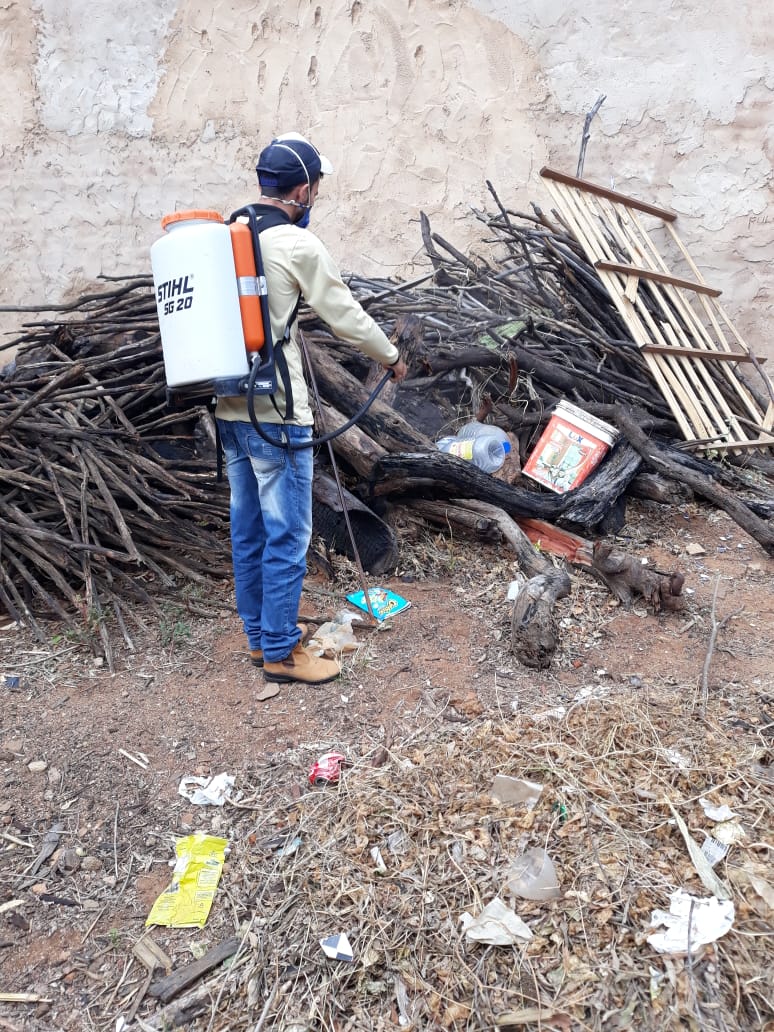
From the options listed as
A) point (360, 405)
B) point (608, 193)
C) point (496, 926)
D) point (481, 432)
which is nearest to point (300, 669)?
point (496, 926)

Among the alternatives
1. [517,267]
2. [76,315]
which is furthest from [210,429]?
[517,267]

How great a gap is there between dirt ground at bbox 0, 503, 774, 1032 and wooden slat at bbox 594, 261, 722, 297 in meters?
1.96

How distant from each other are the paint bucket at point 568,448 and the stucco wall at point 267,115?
263cm

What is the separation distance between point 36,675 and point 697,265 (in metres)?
5.24

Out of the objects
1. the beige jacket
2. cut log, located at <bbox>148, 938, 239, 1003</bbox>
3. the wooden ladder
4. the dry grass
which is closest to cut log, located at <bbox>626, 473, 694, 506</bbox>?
the wooden ladder

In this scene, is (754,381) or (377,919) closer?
(377,919)

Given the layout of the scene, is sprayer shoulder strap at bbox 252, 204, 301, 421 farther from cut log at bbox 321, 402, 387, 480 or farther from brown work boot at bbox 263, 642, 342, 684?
cut log at bbox 321, 402, 387, 480

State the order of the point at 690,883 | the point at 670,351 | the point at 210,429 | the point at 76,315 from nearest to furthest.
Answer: the point at 690,883 < the point at 210,429 < the point at 670,351 < the point at 76,315

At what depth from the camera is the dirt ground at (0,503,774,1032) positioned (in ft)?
7.01

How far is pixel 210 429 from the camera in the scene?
14.0 feet

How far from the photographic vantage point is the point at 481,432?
15.0 feet

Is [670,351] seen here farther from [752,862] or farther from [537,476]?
[752,862]

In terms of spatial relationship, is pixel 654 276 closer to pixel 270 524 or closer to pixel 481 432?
pixel 481 432

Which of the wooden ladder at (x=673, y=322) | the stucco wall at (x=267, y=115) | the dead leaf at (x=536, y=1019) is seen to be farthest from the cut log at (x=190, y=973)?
the stucco wall at (x=267, y=115)
